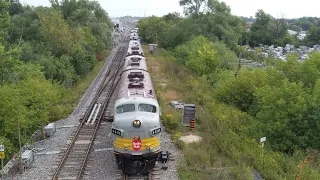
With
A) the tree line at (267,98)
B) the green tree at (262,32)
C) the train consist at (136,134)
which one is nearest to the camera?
the train consist at (136,134)

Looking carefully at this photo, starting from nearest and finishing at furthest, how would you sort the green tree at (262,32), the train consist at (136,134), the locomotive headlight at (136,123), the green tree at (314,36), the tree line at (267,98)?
the locomotive headlight at (136,123), the train consist at (136,134), the tree line at (267,98), the green tree at (314,36), the green tree at (262,32)

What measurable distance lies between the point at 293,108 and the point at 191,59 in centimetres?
2145

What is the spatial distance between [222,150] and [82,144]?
7344 millimetres

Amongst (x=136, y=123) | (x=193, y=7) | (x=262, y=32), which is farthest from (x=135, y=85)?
(x=262, y=32)

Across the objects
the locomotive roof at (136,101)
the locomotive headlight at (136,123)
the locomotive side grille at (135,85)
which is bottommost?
the locomotive headlight at (136,123)

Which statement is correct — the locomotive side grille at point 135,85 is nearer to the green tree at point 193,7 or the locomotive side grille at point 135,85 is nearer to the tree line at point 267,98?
the tree line at point 267,98

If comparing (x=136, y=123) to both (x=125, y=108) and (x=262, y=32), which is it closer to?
(x=125, y=108)

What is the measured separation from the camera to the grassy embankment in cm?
1378

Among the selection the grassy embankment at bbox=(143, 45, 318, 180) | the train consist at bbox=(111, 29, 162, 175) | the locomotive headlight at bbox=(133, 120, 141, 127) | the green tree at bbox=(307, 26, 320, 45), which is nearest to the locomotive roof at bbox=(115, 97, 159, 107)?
the train consist at bbox=(111, 29, 162, 175)

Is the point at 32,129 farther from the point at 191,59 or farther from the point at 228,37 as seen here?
the point at 228,37

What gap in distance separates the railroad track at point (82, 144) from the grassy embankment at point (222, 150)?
443 cm

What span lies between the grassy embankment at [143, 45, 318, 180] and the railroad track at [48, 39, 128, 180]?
174 inches

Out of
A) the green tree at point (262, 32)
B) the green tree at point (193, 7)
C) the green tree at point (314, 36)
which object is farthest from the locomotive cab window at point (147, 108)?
the green tree at point (314, 36)

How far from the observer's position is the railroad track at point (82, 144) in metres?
14.1
